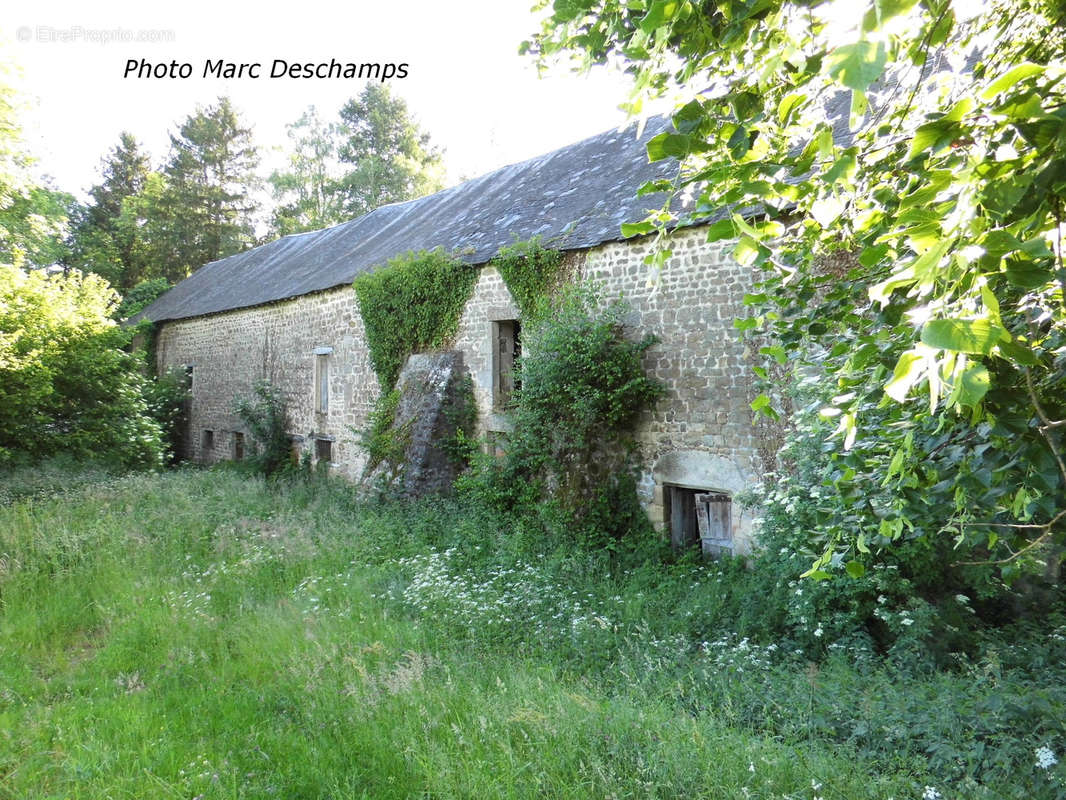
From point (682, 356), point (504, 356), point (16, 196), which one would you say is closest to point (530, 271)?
point (504, 356)

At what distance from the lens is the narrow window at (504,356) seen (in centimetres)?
1070

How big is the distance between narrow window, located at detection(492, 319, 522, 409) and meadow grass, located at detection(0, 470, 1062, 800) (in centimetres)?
276

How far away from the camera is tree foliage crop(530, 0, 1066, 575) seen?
121 cm

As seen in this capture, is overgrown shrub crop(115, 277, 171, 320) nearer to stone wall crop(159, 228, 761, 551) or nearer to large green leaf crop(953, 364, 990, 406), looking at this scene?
stone wall crop(159, 228, 761, 551)

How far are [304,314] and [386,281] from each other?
146 inches

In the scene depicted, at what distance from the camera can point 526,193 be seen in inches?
492

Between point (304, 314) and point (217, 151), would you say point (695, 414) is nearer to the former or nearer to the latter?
point (304, 314)

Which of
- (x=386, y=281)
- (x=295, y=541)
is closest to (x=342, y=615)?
(x=295, y=541)

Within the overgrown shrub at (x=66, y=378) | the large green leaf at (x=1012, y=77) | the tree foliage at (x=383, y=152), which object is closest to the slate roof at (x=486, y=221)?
the overgrown shrub at (x=66, y=378)

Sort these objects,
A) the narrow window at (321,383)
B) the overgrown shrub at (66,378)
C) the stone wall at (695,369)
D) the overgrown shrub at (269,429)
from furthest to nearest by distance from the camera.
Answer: the overgrown shrub at (269,429) → the narrow window at (321,383) → the overgrown shrub at (66,378) → the stone wall at (695,369)

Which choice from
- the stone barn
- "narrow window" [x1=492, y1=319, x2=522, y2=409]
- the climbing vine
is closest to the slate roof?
the stone barn

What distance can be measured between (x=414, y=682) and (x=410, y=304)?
842 cm

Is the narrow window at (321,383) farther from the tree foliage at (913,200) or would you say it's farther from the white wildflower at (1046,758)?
the white wildflower at (1046,758)

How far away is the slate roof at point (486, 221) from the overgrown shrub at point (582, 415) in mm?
1217
